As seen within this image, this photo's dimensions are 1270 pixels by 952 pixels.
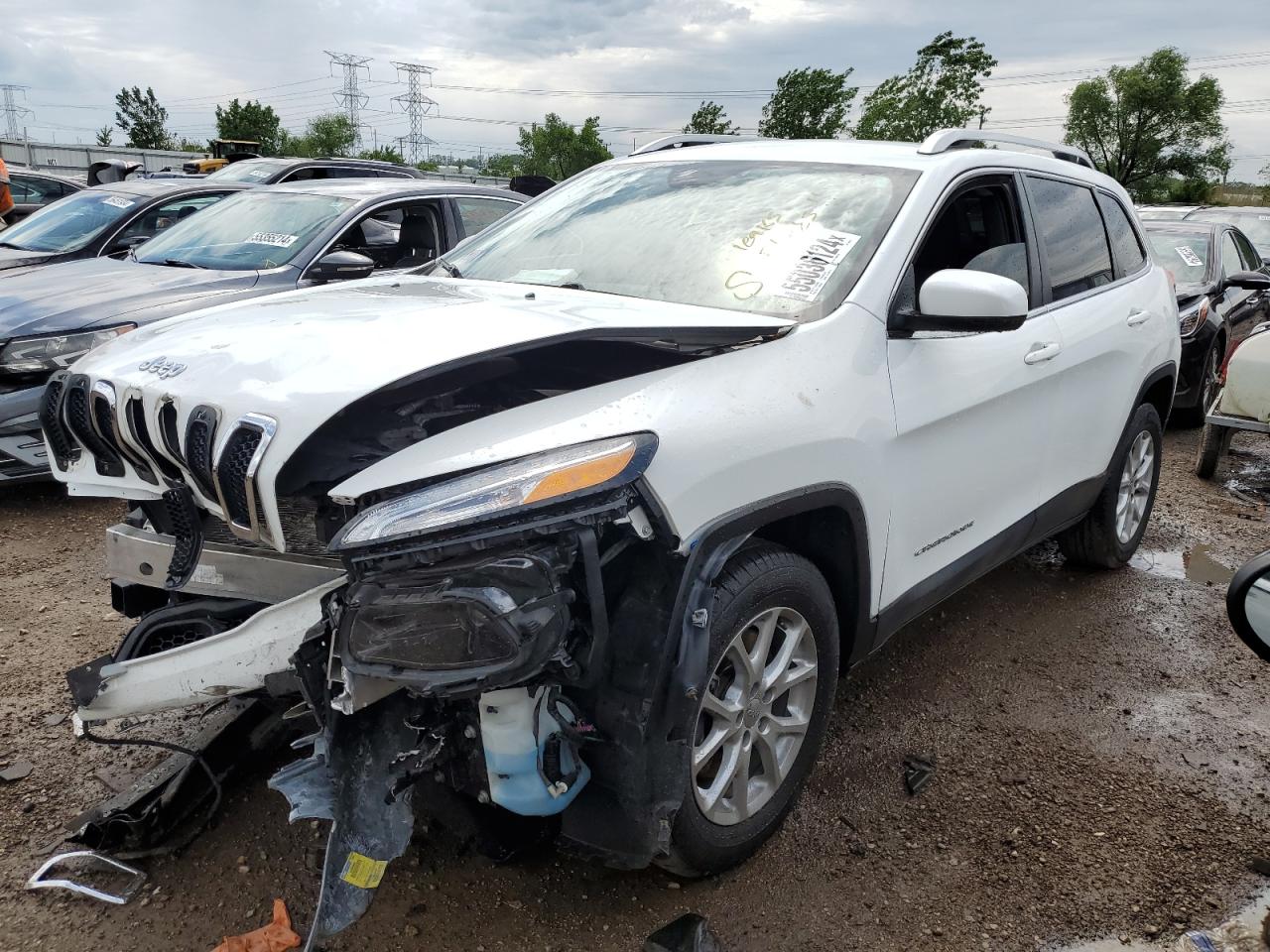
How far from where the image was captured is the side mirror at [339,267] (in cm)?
539

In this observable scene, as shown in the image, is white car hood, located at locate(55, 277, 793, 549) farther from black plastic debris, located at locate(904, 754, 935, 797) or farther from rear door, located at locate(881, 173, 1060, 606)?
black plastic debris, located at locate(904, 754, 935, 797)

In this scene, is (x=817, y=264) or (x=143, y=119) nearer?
(x=817, y=264)

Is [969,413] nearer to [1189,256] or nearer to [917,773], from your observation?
[917,773]

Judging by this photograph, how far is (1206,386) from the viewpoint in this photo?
7945 millimetres

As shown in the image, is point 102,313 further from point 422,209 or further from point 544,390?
point 544,390

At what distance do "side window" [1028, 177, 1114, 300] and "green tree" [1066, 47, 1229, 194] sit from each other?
4975 centimetres

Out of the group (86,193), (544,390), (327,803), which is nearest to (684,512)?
(544,390)

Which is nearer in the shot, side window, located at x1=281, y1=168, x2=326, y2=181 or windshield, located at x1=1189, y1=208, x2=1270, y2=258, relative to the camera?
side window, located at x1=281, y1=168, x2=326, y2=181

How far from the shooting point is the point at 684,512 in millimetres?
1993

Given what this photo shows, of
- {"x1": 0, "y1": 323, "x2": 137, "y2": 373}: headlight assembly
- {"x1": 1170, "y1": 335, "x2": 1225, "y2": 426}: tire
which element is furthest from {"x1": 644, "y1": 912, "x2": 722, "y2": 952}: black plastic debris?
{"x1": 1170, "y1": 335, "x2": 1225, "y2": 426}: tire

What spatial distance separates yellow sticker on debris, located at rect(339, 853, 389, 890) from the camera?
1.97 meters

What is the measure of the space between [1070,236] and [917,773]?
87.3 inches

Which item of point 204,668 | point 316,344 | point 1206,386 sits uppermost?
point 316,344

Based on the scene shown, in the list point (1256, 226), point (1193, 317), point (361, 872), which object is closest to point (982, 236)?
point (361, 872)
